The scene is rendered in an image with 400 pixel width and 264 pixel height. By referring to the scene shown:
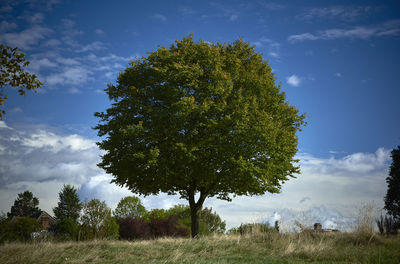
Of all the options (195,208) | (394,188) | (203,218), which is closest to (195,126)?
(195,208)

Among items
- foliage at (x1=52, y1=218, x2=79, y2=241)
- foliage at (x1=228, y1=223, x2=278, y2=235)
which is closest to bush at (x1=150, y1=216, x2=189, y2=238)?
foliage at (x1=52, y1=218, x2=79, y2=241)

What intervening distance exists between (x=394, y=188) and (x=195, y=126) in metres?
31.6

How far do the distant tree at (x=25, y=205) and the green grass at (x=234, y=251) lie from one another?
71.6 metres

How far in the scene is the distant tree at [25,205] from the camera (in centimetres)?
7138

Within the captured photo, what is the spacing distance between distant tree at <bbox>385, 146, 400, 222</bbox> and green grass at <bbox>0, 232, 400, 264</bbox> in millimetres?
29469

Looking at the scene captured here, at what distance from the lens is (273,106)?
1931 centimetres

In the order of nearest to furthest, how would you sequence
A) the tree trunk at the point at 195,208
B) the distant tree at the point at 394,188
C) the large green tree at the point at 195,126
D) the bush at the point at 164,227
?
the large green tree at the point at 195,126
the tree trunk at the point at 195,208
the bush at the point at 164,227
the distant tree at the point at 394,188

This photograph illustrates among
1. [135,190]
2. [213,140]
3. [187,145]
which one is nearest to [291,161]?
[213,140]

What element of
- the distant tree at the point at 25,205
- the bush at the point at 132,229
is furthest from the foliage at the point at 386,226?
the distant tree at the point at 25,205

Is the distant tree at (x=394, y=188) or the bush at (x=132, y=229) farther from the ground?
the distant tree at (x=394, y=188)

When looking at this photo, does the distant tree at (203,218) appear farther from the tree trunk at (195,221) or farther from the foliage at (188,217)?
the tree trunk at (195,221)

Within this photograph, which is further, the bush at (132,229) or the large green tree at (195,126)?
the bush at (132,229)

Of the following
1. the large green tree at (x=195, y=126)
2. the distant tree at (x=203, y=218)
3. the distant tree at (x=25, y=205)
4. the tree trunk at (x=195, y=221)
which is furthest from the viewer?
the distant tree at (x=25, y=205)

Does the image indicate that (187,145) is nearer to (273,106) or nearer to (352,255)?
(273,106)
